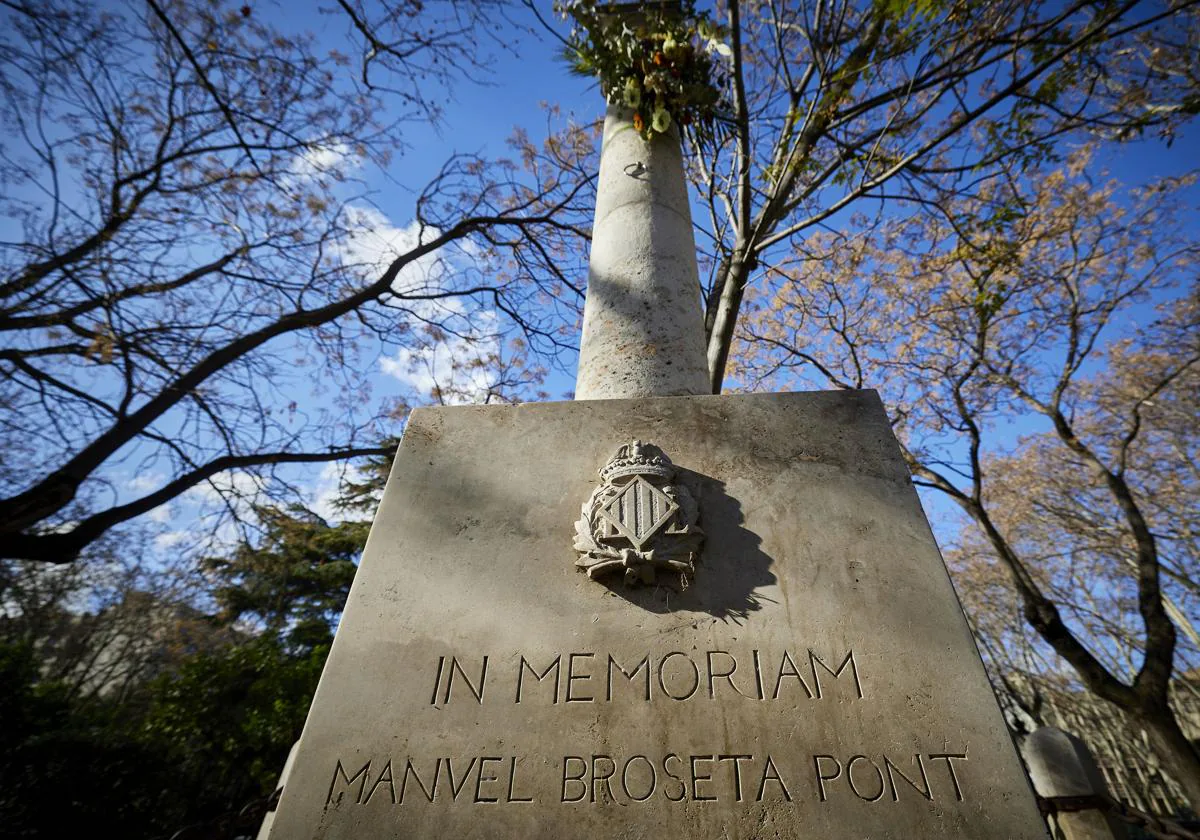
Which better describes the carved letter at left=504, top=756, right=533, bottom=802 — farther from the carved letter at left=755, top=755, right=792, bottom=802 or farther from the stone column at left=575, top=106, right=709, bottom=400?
the stone column at left=575, top=106, right=709, bottom=400

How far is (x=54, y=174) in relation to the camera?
16.6ft

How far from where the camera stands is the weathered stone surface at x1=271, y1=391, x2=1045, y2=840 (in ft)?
5.12

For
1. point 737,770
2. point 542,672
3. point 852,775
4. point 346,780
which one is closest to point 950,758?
point 852,775

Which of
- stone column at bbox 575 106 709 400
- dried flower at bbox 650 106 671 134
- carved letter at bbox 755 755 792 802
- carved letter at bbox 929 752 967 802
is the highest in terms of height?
dried flower at bbox 650 106 671 134

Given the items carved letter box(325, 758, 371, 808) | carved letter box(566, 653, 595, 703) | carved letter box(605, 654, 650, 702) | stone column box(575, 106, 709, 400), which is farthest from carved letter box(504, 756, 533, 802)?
stone column box(575, 106, 709, 400)

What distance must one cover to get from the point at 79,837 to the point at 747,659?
26.7 feet

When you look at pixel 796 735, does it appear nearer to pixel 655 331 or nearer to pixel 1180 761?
pixel 655 331

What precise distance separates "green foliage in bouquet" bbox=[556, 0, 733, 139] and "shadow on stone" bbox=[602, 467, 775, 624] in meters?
3.23

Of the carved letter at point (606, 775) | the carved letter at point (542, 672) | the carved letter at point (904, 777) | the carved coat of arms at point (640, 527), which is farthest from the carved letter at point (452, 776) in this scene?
the carved letter at point (904, 777)

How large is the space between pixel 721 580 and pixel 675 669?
0.35m

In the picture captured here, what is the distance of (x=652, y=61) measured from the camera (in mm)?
4480

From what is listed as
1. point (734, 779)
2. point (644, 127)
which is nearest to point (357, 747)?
point (734, 779)

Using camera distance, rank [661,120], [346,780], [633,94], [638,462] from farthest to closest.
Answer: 1. [633,94]
2. [661,120]
3. [638,462]
4. [346,780]

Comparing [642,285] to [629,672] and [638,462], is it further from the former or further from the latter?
[629,672]
